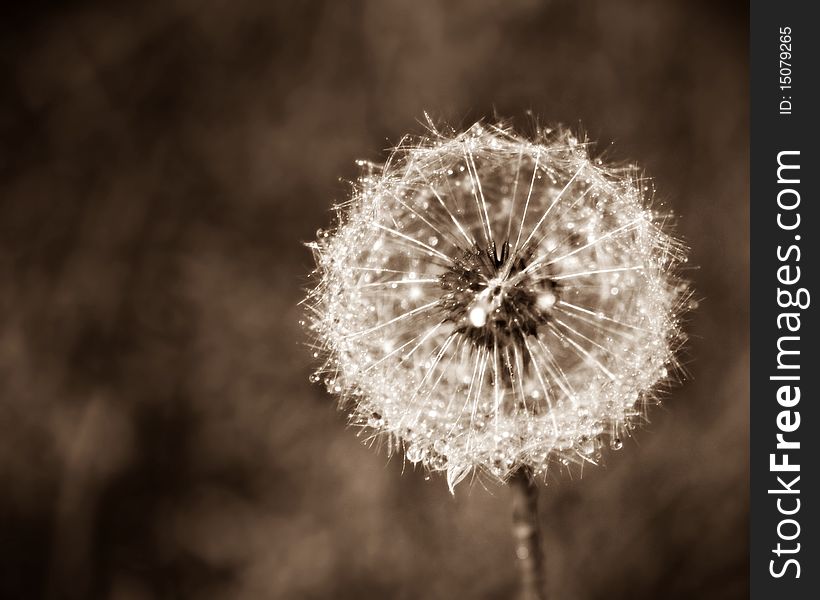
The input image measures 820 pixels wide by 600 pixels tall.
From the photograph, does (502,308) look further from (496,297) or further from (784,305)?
(784,305)


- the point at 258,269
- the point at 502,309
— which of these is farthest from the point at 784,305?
the point at 258,269

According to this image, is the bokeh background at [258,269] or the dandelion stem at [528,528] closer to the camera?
the dandelion stem at [528,528]

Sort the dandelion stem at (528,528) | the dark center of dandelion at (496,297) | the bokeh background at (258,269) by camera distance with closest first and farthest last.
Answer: the dark center of dandelion at (496,297), the dandelion stem at (528,528), the bokeh background at (258,269)

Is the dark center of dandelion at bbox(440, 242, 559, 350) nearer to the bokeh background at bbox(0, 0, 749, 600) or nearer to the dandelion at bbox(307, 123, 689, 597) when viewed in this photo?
the dandelion at bbox(307, 123, 689, 597)

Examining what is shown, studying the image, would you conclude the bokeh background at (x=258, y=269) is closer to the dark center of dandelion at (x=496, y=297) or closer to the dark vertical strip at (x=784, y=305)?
the dark vertical strip at (x=784, y=305)

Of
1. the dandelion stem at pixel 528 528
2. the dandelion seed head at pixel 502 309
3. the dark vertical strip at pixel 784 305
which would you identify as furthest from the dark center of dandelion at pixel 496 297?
the dark vertical strip at pixel 784 305

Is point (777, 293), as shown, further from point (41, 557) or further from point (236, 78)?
point (41, 557)

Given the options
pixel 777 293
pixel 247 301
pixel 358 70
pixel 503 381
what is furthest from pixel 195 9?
pixel 777 293
